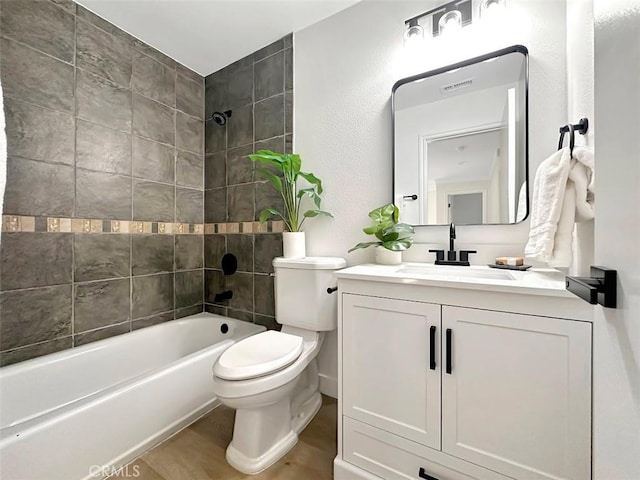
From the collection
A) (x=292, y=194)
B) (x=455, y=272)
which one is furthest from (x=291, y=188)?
(x=455, y=272)

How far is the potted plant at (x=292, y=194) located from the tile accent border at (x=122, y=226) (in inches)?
7.6

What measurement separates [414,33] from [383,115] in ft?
1.42

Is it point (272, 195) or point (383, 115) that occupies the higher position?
point (383, 115)

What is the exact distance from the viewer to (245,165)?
2201 millimetres

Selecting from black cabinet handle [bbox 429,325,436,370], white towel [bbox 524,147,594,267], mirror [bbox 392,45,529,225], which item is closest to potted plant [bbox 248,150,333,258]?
mirror [bbox 392,45,529,225]

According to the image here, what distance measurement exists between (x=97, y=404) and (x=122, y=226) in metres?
1.16

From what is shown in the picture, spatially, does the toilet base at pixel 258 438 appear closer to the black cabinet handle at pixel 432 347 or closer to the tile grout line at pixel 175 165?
the black cabinet handle at pixel 432 347

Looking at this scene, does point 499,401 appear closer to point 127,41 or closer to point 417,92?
point 417,92

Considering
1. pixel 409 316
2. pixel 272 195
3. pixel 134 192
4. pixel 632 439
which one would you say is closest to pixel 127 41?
pixel 134 192

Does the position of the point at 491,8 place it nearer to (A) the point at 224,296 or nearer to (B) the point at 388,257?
(B) the point at 388,257

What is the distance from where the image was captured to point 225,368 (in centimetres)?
120

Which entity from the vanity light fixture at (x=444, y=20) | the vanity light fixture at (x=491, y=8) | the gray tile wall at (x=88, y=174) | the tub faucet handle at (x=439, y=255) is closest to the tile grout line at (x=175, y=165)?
the gray tile wall at (x=88, y=174)

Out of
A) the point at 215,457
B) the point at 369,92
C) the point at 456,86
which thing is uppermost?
the point at 369,92

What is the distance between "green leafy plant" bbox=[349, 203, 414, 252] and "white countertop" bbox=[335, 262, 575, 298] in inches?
4.8
